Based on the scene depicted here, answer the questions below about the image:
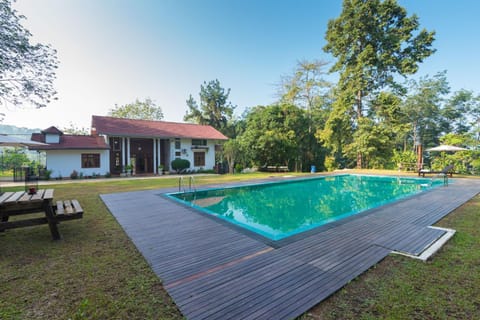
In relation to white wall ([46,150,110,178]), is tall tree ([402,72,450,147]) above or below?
above

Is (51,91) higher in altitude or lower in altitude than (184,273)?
higher

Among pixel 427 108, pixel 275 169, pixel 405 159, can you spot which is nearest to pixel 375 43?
pixel 405 159

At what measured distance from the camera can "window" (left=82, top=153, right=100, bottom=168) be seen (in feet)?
51.5

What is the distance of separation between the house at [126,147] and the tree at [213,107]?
28.9ft

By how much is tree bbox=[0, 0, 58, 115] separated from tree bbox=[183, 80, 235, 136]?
790 inches

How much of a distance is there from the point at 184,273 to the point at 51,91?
13949 mm

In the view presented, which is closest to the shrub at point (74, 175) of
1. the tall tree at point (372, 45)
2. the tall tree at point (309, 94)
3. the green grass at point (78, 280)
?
the green grass at point (78, 280)

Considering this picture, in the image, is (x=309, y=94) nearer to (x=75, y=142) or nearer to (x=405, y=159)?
(x=405, y=159)

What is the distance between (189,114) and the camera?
31234 millimetres

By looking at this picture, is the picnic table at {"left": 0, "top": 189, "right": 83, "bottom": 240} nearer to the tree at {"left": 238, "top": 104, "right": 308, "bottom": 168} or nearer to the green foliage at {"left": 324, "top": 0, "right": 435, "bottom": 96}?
the tree at {"left": 238, "top": 104, "right": 308, "bottom": 168}

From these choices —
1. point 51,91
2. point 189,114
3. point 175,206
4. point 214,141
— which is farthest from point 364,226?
point 189,114

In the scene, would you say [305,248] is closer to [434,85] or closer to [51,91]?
[51,91]

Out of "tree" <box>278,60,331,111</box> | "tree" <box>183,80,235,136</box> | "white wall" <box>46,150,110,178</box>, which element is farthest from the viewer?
"tree" <box>183,80,235,136</box>

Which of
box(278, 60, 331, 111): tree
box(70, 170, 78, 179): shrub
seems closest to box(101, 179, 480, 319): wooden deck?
box(70, 170, 78, 179): shrub
